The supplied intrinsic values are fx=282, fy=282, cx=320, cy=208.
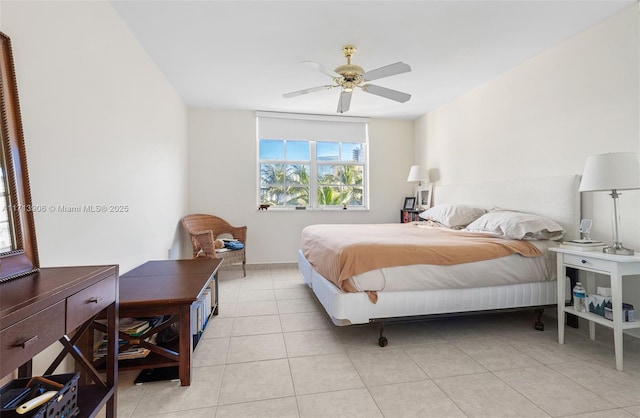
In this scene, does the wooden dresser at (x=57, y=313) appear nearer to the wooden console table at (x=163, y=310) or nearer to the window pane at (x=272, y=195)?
the wooden console table at (x=163, y=310)

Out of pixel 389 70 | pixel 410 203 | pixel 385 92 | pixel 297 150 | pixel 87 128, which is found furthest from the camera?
pixel 410 203

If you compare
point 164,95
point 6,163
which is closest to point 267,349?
point 6,163

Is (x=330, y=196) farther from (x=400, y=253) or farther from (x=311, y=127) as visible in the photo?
(x=400, y=253)

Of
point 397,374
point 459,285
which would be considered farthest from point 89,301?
point 459,285

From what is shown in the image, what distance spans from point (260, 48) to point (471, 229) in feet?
8.84

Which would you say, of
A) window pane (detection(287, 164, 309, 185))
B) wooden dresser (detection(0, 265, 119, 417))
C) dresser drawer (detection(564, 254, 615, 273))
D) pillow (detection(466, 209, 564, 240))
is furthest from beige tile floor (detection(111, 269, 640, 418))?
window pane (detection(287, 164, 309, 185))

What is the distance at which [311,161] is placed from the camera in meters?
4.70

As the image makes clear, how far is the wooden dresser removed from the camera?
730 millimetres

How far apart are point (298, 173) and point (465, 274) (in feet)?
10.4

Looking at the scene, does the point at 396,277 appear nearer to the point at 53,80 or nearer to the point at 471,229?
the point at 471,229

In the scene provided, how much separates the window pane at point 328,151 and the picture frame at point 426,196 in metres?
1.53

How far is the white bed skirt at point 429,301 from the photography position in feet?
6.41

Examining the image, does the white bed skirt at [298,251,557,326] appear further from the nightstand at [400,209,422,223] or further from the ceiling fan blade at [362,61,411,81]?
the nightstand at [400,209,422,223]

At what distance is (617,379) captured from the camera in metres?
1.64
